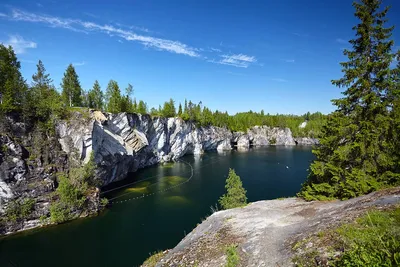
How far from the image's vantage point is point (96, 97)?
73.9 m

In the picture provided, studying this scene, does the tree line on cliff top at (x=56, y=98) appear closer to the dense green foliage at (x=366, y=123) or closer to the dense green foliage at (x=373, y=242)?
the dense green foliage at (x=366, y=123)

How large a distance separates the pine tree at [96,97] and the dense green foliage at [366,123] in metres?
70.9

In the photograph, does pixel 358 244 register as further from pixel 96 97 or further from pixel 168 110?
pixel 168 110

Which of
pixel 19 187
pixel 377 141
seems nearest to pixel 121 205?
pixel 19 187

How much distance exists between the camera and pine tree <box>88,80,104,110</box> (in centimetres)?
7294

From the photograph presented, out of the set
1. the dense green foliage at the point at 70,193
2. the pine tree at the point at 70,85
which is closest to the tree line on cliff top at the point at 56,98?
the pine tree at the point at 70,85

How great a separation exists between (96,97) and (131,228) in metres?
53.9

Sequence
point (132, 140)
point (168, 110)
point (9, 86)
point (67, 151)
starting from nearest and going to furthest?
point (9, 86), point (67, 151), point (132, 140), point (168, 110)

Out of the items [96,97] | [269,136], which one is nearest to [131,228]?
[96,97]

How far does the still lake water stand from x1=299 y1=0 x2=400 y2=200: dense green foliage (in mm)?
7291

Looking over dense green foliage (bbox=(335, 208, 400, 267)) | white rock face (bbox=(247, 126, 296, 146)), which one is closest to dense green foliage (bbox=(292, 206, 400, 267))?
dense green foliage (bbox=(335, 208, 400, 267))

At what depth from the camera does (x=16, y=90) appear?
121 feet

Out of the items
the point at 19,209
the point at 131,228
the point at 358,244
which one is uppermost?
the point at 358,244

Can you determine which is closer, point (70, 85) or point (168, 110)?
point (70, 85)
